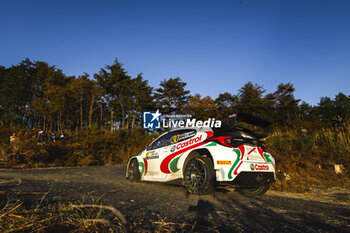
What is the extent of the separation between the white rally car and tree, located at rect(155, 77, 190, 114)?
1434 inches

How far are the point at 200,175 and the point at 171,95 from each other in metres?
39.3

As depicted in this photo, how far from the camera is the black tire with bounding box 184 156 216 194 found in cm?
352

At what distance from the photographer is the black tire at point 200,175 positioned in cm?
352

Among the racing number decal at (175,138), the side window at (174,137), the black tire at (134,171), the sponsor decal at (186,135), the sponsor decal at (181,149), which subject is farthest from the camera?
the black tire at (134,171)

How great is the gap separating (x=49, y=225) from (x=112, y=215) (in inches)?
27.1

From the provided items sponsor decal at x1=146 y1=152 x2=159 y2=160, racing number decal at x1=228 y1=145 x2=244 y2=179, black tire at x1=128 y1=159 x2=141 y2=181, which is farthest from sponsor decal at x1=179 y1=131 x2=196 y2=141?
black tire at x1=128 y1=159 x2=141 y2=181

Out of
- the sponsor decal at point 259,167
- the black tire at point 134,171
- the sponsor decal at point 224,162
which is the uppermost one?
the sponsor decal at point 224,162

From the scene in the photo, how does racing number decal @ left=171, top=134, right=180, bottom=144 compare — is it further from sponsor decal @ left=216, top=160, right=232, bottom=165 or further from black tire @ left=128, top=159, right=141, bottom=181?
black tire @ left=128, top=159, right=141, bottom=181

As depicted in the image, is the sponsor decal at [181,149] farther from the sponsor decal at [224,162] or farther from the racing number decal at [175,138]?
the sponsor decal at [224,162]

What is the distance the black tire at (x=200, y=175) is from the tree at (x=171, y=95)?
3701 centimetres

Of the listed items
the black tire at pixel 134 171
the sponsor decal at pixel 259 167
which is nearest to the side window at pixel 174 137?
the black tire at pixel 134 171

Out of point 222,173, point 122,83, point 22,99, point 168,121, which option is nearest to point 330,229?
point 222,173

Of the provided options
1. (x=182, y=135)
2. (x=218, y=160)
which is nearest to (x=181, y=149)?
(x=182, y=135)

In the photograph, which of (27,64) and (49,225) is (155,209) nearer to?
(49,225)
